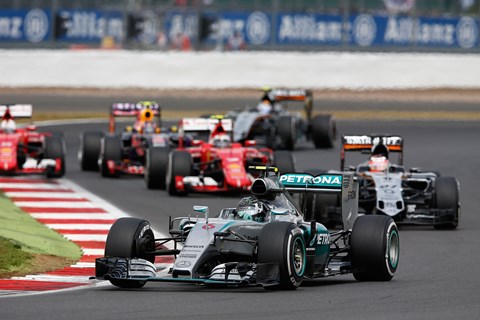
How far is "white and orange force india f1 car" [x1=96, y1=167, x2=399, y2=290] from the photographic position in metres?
14.0

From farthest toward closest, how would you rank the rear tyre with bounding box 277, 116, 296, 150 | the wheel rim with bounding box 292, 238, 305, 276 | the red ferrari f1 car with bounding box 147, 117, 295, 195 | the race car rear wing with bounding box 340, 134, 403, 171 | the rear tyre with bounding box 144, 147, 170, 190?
the rear tyre with bounding box 277, 116, 296, 150 → the rear tyre with bounding box 144, 147, 170, 190 → the red ferrari f1 car with bounding box 147, 117, 295, 195 → the race car rear wing with bounding box 340, 134, 403, 171 → the wheel rim with bounding box 292, 238, 305, 276

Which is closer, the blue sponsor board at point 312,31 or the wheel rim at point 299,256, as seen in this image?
the wheel rim at point 299,256

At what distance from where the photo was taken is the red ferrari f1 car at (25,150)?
28.8 m

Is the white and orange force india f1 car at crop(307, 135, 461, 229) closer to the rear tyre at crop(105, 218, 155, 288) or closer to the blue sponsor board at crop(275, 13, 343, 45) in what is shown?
the rear tyre at crop(105, 218, 155, 288)

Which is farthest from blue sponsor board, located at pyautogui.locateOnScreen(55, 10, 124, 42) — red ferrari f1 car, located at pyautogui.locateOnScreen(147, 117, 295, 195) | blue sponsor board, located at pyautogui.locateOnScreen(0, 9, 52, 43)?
red ferrari f1 car, located at pyautogui.locateOnScreen(147, 117, 295, 195)

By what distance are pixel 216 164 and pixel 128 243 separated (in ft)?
40.7

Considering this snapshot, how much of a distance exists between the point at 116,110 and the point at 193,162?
4.83 metres

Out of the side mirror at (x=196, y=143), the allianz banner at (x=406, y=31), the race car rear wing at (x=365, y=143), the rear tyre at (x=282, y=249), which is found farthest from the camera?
the allianz banner at (x=406, y=31)

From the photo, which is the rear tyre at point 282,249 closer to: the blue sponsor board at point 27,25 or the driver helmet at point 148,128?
the driver helmet at point 148,128

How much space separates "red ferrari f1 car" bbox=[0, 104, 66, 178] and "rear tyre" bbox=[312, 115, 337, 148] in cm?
905

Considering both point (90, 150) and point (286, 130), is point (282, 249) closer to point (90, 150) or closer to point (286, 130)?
point (90, 150)

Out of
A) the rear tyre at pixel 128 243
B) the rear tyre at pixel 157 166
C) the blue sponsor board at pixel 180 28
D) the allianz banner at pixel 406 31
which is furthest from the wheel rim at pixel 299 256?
the allianz banner at pixel 406 31

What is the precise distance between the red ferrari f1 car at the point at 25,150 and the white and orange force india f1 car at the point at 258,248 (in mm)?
13340

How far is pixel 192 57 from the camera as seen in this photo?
46.4m
